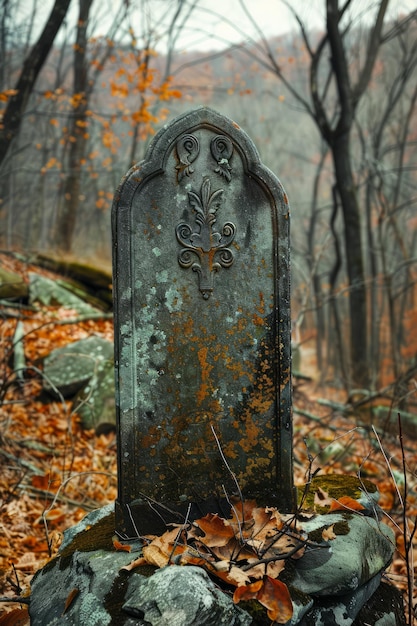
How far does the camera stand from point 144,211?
3002 millimetres

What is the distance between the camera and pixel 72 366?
6621mm

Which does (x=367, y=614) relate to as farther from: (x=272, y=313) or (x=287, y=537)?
(x=272, y=313)

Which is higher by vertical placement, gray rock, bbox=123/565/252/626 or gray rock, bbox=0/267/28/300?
gray rock, bbox=0/267/28/300

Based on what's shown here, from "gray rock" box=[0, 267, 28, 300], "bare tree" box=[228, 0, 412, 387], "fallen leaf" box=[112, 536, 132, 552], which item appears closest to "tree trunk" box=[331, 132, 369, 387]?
"bare tree" box=[228, 0, 412, 387]

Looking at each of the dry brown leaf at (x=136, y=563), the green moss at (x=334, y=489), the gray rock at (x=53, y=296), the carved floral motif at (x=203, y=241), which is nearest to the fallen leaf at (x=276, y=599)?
the dry brown leaf at (x=136, y=563)

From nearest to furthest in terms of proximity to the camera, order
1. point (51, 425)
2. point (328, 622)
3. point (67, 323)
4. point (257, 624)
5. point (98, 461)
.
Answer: point (257, 624) < point (328, 622) < point (98, 461) < point (51, 425) < point (67, 323)

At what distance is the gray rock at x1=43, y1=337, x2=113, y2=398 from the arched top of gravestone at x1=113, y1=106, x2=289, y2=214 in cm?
367

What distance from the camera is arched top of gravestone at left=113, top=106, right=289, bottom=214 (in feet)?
9.71

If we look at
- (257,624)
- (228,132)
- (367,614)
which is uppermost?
(228,132)

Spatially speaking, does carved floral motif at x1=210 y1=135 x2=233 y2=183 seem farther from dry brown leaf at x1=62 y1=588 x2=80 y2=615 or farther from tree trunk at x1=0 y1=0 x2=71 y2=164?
tree trunk at x1=0 y1=0 x2=71 y2=164

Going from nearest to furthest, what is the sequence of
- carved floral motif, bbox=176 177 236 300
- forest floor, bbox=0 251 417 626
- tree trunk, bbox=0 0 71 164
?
carved floral motif, bbox=176 177 236 300 < forest floor, bbox=0 251 417 626 < tree trunk, bbox=0 0 71 164

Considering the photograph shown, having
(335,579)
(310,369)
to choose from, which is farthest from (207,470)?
(310,369)

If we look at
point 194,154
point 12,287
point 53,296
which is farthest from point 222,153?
point 53,296

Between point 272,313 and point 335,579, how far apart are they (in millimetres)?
1458
